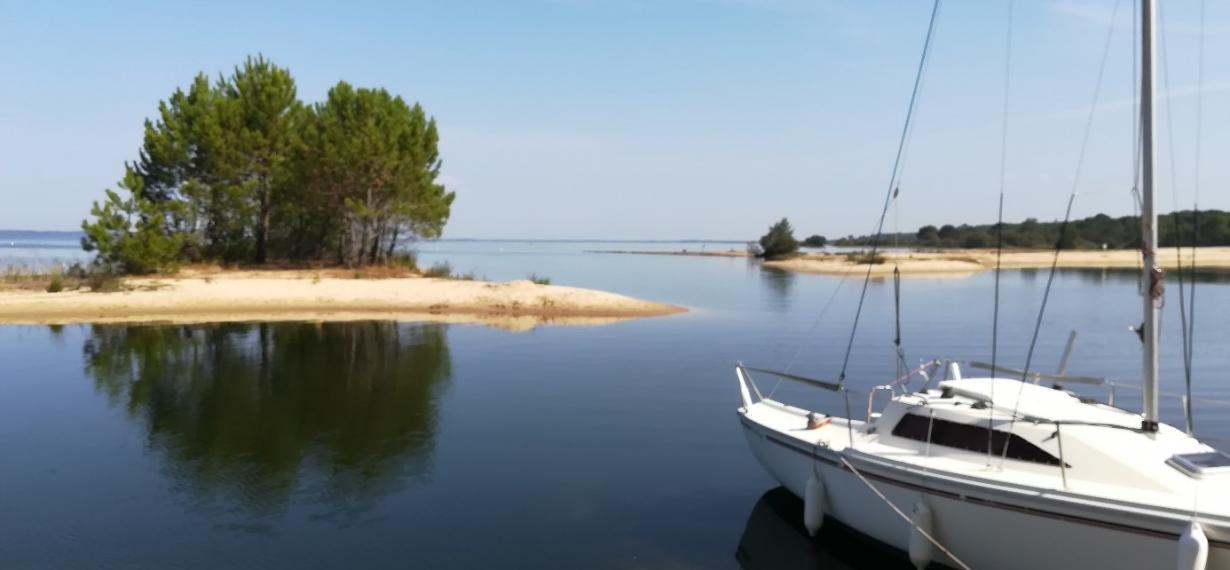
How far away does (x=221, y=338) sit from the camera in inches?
1257

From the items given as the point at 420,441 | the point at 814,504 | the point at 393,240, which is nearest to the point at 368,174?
the point at 393,240

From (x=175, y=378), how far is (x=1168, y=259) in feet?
321

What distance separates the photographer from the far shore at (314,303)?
126 ft

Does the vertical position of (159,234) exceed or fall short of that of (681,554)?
it exceeds it

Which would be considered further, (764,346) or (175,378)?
(764,346)

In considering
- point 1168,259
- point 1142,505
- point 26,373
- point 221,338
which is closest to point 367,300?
point 221,338

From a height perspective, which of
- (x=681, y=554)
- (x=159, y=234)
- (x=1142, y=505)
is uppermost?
(x=159, y=234)

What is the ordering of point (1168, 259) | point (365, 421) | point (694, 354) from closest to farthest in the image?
point (365, 421)
point (694, 354)
point (1168, 259)

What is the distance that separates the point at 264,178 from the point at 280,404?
3352 cm

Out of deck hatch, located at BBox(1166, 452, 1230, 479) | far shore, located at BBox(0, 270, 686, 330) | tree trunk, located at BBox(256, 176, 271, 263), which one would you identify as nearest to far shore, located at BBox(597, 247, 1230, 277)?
far shore, located at BBox(0, 270, 686, 330)

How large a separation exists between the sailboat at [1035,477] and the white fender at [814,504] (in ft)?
0.06

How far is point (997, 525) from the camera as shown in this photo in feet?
31.6

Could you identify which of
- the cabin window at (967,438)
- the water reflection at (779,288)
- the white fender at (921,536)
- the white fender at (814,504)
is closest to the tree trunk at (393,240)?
the water reflection at (779,288)

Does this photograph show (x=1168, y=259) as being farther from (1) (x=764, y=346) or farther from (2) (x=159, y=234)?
(2) (x=159, y=234)
